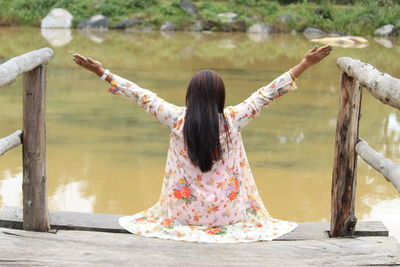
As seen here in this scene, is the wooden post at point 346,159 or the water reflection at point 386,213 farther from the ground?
the wooden post at point 346,159

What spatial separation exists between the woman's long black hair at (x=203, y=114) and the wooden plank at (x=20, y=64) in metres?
0.65

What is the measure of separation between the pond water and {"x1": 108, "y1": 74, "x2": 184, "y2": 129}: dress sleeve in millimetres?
2113

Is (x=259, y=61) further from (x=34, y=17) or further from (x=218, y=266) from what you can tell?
(x=218, y=266)

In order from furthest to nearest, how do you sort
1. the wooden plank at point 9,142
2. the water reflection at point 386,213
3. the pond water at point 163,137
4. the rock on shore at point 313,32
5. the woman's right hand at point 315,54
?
the rock on shore at point 313,32 < the pond water at point 163,137 < the water reflection at point 386,213 < the woman's right hand at point 315,54 < the wooden plank at point 9,142

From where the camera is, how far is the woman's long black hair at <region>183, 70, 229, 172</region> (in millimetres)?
2949

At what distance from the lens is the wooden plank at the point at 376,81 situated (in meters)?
2.36

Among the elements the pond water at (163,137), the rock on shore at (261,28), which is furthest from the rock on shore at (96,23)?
the pond water at (163,137)

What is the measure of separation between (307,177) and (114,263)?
357 centimetres

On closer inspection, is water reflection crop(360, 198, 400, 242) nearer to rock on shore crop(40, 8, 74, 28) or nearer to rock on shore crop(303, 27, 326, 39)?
rock on shore crop(303, 27, 326, 39)

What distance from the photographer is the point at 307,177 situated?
6047mm

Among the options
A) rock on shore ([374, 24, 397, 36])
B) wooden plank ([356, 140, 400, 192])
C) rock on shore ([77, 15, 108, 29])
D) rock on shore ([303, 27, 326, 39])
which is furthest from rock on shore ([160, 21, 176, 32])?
wooden plank ([356, 140, 400, 192])

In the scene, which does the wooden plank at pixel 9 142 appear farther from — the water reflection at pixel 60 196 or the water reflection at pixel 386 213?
the water reflection at pixel 386 213

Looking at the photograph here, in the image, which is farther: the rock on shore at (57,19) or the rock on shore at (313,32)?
the rock on shore at (57,19)

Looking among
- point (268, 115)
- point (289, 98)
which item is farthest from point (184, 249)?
point (289, 98)
